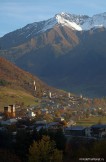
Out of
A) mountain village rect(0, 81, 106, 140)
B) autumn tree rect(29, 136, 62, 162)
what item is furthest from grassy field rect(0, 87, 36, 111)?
autumn tree rect(29, 136, 62, 162)

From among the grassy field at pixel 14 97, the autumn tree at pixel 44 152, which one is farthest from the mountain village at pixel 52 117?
the autumn tree at pixel 44 152

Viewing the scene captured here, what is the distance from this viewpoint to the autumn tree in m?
46.3

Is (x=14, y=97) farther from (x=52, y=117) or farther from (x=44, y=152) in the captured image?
(x=44, y=152)

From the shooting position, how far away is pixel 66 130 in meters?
70.6

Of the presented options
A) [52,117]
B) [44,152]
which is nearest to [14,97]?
[52,117]

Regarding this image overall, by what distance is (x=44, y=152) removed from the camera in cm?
4734

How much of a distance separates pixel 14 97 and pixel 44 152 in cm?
10015

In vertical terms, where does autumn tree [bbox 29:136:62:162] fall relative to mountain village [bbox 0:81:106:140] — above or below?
below

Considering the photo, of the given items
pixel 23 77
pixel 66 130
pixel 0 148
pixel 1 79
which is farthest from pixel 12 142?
pixel 23 77

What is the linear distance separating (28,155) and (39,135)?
563 centimetres

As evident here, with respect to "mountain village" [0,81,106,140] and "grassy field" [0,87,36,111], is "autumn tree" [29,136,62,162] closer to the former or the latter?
"mountain village" [0,81,106,140]

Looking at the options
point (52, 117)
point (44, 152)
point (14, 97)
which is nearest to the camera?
point (44, 152)

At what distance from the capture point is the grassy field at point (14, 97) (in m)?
140

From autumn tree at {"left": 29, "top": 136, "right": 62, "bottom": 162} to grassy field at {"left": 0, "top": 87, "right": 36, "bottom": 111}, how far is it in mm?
83903
